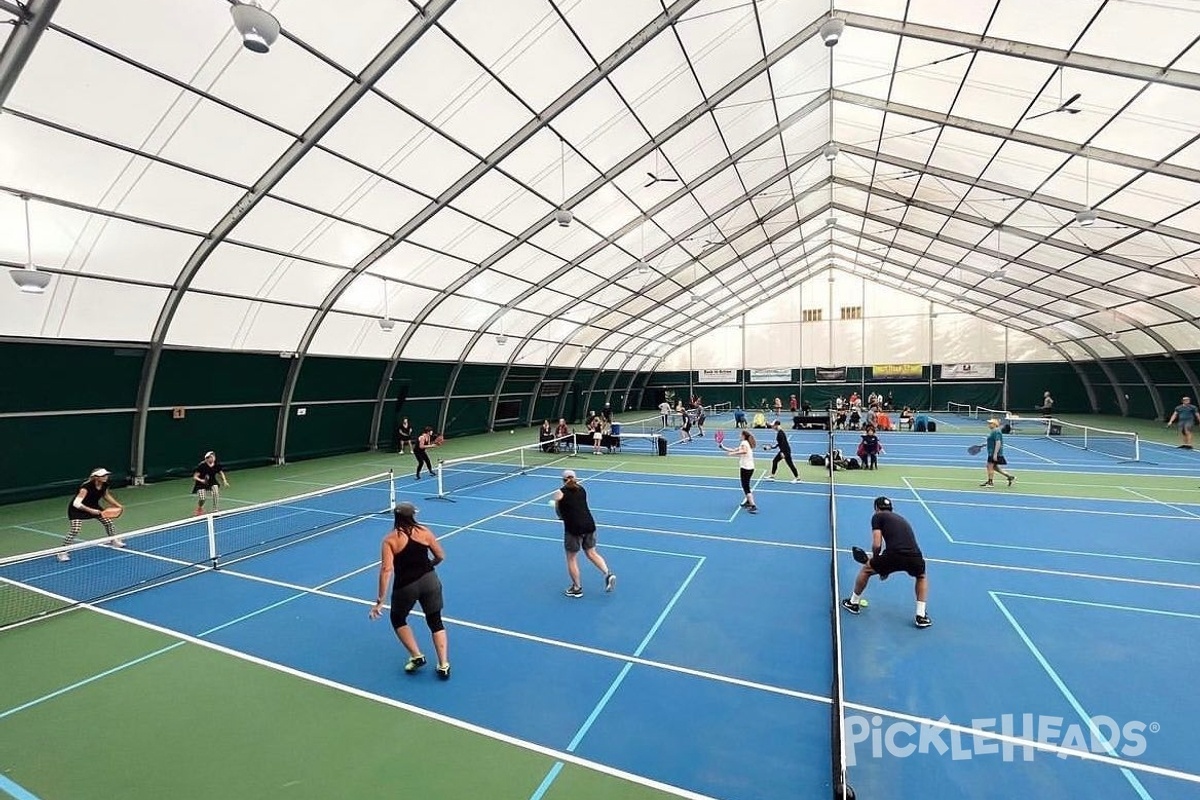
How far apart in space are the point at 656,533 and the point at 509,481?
7940 mm

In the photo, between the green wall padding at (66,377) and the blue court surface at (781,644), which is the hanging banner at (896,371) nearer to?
the blue court surface at (781,644)

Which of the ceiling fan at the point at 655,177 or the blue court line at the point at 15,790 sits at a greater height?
the ceiling fan at the point at 655,177

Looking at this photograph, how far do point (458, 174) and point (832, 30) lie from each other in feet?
35.2

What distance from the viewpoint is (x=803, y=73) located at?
1628 cm

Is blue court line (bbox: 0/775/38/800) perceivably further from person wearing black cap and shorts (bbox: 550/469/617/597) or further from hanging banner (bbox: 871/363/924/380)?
hanging banner (bbox: 871/363/924/380)

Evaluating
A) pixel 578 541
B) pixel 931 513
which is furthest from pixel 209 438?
pixel 931 513

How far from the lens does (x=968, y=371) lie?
44.2 m

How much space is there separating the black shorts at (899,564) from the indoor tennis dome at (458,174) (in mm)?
10700

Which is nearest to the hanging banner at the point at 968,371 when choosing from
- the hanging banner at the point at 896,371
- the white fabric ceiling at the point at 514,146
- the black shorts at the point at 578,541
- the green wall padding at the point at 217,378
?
the hanging banner at the point at 896,371

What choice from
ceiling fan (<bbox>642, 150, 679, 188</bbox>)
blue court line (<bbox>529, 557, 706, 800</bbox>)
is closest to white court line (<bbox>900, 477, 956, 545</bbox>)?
blue court line (<bbox>529, 557, 706, 800</bbox>)

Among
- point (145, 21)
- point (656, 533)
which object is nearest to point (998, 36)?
point (656, 533)

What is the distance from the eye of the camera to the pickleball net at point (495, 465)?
Answer: 672 inches

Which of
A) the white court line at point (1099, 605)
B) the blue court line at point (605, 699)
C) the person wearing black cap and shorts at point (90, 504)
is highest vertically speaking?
the person wearing black cap and shorts at point (90, 504)

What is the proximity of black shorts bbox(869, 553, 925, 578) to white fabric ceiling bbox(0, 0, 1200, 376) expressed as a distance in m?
12.3
